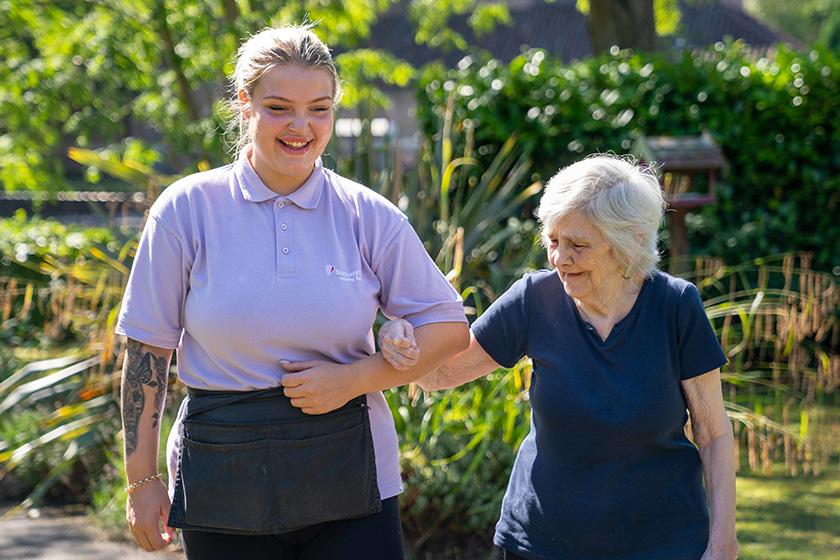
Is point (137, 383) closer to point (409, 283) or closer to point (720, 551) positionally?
point (409, 283)

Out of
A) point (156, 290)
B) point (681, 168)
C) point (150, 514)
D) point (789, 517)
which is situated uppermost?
point (681, 168)

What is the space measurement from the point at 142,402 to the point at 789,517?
11.8ft

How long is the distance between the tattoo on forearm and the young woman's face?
49 centimetres

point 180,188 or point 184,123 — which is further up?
point 184,123

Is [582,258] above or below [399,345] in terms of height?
above

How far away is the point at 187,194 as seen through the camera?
254cm

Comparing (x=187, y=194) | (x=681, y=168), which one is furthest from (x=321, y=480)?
(x=681, y=168)

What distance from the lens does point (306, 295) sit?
2.47 meters

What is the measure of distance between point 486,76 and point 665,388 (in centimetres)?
595

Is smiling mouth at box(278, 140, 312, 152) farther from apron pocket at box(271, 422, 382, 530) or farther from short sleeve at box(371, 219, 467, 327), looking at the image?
apron pocket at box(271, 422, 382, 530)

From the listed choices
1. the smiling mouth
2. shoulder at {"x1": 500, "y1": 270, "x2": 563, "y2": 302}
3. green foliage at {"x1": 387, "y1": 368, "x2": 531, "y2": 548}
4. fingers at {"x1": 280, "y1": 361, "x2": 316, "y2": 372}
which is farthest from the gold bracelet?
green foliage at {"x1": 387, "y1": 368, "x2": 531, "y2": 548}

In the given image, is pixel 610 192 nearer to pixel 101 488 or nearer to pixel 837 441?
pixel 101 488

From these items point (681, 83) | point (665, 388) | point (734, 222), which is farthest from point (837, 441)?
point (665, 388)

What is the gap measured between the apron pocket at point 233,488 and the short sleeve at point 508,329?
2.06ft
